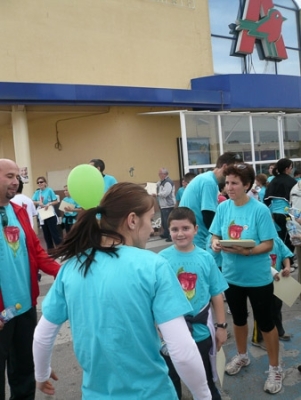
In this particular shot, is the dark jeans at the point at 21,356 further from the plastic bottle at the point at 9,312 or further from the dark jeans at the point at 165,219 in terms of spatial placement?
the dark jeans at the point at 165,219

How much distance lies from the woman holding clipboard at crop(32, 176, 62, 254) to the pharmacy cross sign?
29.0 ft

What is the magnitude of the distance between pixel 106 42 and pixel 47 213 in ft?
18.3

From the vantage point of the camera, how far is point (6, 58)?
10.8 meters

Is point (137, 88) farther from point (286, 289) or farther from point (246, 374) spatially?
point (246, 374)

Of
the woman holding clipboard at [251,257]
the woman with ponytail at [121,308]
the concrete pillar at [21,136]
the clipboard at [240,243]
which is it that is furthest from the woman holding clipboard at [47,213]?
the woman with ponytail at [121,308]

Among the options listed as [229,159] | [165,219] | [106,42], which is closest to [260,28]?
[106,42]

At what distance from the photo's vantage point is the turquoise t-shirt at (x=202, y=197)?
413 cm

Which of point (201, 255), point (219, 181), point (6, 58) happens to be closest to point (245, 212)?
point (201, 255)

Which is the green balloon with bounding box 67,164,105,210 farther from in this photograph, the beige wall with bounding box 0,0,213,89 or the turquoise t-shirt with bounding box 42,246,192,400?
the beige wall with bounding box 0,0,213,89

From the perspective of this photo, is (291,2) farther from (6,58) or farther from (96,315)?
(96,315)

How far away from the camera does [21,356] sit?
295 centimetres

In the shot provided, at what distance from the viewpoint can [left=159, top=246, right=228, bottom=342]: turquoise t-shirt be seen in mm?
2724

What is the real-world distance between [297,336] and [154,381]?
319cm

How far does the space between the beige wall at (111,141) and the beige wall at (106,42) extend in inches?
43.3
